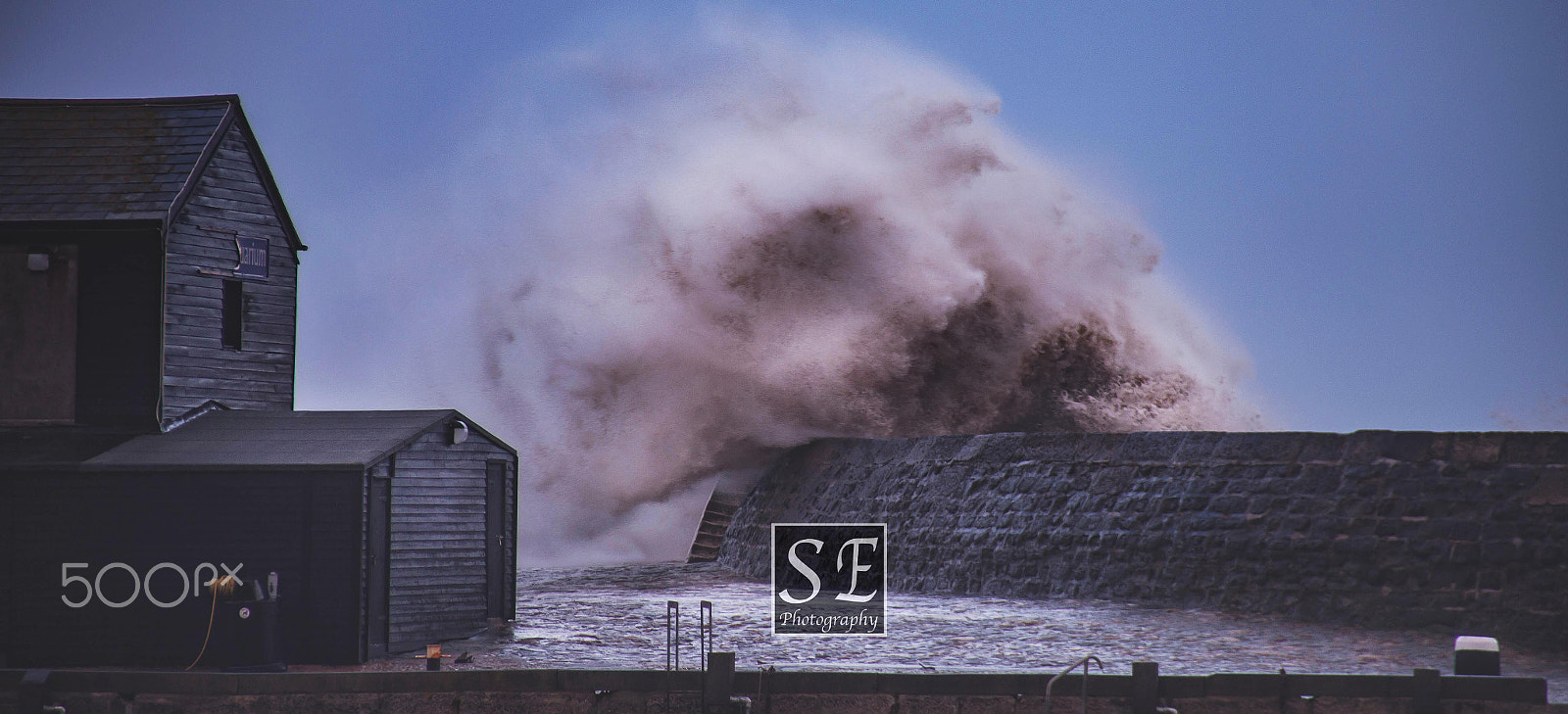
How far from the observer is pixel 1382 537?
1659 cm

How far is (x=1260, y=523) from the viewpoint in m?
17.7

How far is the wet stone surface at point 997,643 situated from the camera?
44.9ft

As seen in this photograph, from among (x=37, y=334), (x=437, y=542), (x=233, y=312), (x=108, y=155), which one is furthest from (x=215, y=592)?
(x=108, y=155)

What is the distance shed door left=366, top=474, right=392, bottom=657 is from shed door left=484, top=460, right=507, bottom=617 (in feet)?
6.81

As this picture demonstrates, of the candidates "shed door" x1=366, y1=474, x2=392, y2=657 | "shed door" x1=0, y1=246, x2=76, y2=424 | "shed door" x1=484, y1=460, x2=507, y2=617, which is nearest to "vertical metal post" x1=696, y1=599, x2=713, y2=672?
"shed door" x1=484, y1=460, x2=507, y2=617

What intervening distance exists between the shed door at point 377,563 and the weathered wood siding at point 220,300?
125 inches

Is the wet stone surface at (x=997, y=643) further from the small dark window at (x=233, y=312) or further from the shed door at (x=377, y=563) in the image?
the small dark window at (x=233, y=312)

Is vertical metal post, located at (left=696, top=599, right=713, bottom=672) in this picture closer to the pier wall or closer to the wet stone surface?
the wet stone surface

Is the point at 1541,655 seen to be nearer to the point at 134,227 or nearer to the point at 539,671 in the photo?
the point at 539,671

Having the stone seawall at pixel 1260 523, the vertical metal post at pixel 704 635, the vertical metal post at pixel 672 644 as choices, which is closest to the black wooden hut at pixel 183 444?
the vertical metal post at pixel 704 635

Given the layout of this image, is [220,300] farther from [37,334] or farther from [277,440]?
[277,440]

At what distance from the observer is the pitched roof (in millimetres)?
17656

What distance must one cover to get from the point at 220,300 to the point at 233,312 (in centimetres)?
49

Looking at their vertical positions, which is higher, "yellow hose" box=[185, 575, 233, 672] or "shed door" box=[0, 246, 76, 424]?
"shed door" box=[0, 246, 76, 424]
